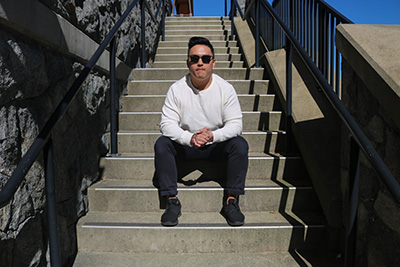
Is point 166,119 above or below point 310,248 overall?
above

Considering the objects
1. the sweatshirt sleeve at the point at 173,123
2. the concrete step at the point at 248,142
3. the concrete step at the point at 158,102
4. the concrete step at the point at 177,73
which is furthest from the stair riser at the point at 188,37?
the sweatshirt sleeve at the point at 173,123

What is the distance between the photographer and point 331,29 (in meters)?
2.37

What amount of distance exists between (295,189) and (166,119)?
3.41 ft

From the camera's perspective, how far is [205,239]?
2008 mm

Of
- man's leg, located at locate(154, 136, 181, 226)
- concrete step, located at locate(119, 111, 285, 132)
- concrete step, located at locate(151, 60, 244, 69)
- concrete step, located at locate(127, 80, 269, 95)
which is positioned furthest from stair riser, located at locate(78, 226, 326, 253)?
concrete step, located at locate(151, 60, 244, 69)

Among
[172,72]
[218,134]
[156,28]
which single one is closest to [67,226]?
[218,134]

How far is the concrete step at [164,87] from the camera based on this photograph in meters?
3.57

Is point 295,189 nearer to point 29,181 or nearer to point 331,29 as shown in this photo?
point 331,29

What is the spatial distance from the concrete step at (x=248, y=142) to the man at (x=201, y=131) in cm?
53

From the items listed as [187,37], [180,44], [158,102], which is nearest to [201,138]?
[158,102]

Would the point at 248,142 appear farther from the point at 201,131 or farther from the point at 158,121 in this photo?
the point at 158,121

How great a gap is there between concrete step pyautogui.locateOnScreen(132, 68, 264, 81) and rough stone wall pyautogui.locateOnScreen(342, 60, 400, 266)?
6.57ft

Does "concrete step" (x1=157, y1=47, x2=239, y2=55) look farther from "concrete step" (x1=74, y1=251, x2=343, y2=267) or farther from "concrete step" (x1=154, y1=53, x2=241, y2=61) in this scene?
"concrete step" (x1=74, y1=251, x2=343, y2=267)

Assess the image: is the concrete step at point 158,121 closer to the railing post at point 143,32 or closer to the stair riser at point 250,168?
the stair riser at point 250,168
